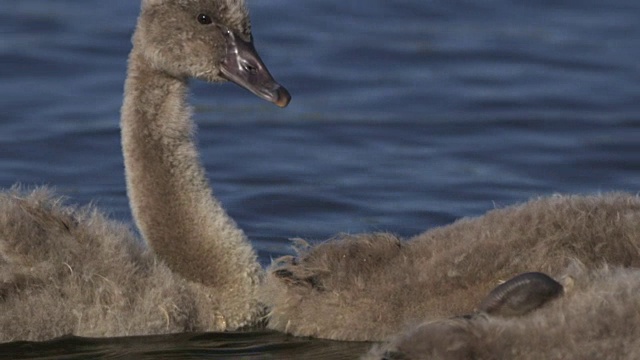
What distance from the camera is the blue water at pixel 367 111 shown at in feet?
41.4

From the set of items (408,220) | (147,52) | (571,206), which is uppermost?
(147,52)

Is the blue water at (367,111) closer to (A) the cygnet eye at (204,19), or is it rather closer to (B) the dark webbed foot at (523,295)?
(A) the cygnet eye at (204,19)

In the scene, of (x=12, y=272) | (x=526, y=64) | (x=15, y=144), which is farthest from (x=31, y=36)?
(x=12, y=272)

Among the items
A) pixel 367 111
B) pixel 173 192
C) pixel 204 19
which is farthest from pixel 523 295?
pixel 367 111

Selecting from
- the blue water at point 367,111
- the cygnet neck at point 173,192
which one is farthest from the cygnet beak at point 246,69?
the blue water at point 367,111

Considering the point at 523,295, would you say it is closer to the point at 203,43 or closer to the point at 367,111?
the point at 203,43

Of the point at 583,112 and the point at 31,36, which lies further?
the point at 31,36

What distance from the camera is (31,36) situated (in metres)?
15.9

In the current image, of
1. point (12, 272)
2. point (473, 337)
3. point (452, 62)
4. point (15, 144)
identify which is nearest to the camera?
point (473, 337)

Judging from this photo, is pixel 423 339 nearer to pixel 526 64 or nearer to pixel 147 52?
pixel 147 52

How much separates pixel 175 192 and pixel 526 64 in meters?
6.61

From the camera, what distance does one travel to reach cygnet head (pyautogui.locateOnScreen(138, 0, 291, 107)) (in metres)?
9.94

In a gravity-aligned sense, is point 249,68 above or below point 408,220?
above

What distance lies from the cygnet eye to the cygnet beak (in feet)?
0.31
